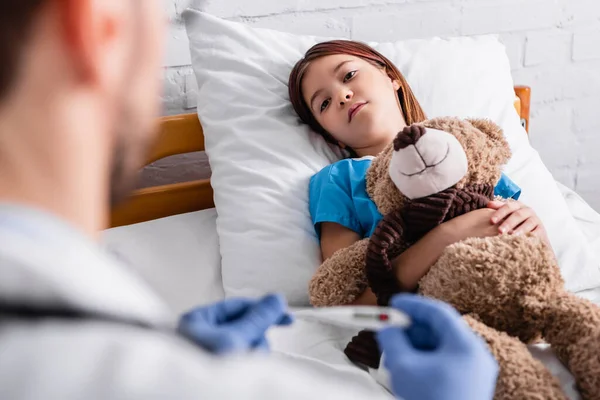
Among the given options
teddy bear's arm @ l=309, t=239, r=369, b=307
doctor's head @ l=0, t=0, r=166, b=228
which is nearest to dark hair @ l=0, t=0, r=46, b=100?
doctor's head @ l=0, t=0, r=166, b=228

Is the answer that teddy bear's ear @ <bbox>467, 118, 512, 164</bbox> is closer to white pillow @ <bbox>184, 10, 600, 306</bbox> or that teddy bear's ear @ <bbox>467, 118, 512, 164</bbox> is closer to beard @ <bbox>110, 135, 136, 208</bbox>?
white pillow @ <bbox>184, 10, 600, 306</bbox>

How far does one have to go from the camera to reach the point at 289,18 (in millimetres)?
1562

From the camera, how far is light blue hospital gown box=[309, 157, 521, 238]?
114 centimetres

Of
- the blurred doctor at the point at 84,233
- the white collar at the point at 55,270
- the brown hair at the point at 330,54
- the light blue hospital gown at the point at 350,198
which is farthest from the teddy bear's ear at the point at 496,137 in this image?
the white collar at the point at 55,270

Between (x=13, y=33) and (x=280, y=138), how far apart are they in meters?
0.99

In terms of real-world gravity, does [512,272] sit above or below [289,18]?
below

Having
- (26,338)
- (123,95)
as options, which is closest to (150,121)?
(123,95)

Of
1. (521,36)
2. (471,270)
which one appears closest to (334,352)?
(471,270)

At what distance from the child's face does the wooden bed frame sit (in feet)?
0.92

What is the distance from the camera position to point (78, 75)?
34cm

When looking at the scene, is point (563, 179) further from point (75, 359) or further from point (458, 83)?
point (75, 359)

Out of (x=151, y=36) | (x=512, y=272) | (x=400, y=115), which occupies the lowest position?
(x=512, y=272)

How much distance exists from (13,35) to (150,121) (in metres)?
0.10

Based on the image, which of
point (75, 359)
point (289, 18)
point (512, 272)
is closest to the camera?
point (75, 359)
